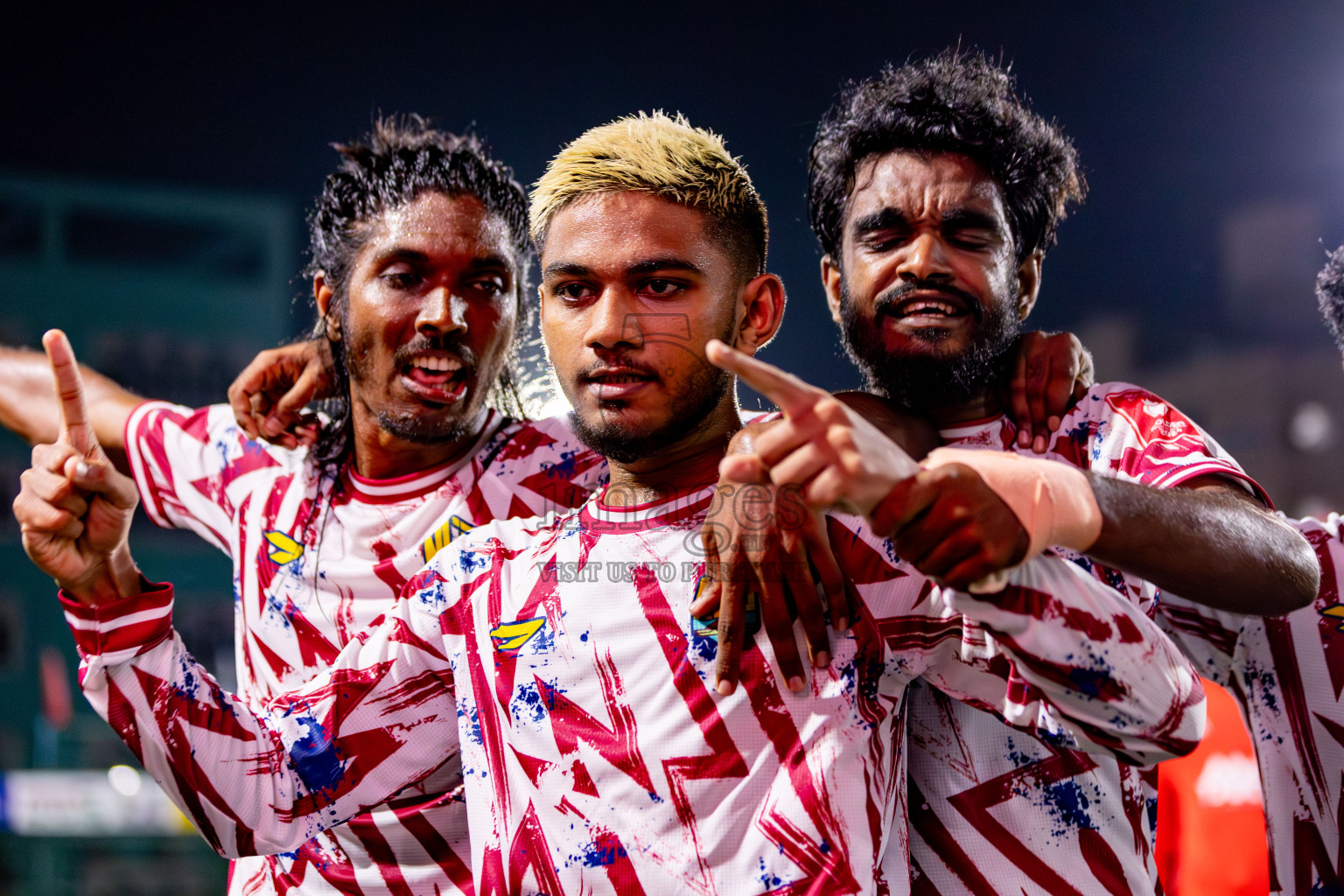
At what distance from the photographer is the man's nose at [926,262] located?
56.1 inches

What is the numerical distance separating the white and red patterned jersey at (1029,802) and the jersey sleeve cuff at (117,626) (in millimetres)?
939

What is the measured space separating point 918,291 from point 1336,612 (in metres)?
0.85

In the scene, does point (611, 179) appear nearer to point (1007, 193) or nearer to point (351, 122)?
point (1007, 193)

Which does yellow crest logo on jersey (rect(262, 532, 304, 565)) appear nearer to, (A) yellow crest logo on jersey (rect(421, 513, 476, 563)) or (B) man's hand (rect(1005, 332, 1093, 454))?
(A) yellow crest logo on jersey (rect(421, 513, 476, 563))

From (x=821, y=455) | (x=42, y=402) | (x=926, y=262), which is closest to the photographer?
(x=821, y=455)

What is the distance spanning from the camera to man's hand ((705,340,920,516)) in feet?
2.67

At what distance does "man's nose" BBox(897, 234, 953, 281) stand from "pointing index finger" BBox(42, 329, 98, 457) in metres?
1.06

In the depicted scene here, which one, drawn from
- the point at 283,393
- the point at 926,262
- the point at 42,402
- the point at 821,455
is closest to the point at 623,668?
the point at 821,455

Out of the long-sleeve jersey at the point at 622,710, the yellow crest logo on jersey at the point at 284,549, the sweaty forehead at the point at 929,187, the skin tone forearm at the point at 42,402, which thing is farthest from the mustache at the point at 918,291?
the skin tone forearm at the point at 42,402

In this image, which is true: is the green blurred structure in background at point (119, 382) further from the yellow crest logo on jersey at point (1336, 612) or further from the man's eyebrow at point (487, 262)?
the yellow crest logo on jersey at point (1336, 612)

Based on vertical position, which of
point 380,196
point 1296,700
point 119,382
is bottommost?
point 1296,700

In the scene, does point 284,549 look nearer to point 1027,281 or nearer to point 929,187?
point 929,187

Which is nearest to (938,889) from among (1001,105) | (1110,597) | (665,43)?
(1110,597)

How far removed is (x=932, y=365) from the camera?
1437 millimetres
